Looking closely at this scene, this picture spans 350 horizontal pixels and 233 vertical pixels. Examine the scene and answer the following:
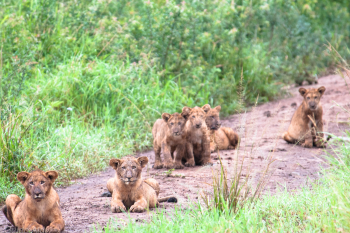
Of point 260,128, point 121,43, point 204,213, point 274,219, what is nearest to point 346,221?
point 274,219

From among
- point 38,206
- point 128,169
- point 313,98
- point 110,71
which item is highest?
point 110,71

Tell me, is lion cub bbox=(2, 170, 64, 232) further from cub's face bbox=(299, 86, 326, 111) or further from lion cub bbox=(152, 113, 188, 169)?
cub's face bbox=(299, 86, 326, 111)

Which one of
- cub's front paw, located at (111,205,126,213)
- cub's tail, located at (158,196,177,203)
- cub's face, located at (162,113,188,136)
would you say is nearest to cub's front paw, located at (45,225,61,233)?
cub's front paw, located at (111,205,126,213)

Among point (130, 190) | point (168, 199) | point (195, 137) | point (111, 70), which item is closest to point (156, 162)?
point (195, 137)

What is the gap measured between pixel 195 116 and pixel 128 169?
2.40 metres

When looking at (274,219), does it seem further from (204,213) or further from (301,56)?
(301,56)

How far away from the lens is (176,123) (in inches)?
293

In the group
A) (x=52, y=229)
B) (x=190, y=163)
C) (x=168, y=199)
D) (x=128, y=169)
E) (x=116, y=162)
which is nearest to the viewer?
(x=52, y=229)

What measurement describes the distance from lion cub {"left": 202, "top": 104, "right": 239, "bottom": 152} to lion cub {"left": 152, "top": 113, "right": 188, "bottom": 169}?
76cm

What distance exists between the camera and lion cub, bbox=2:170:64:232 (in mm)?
4664

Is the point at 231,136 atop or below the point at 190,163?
atop

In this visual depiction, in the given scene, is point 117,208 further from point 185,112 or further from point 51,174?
point 185,112

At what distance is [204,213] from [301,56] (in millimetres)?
12322

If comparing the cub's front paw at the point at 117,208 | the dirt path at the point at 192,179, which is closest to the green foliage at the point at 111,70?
the dirt path at the point at 192,179
